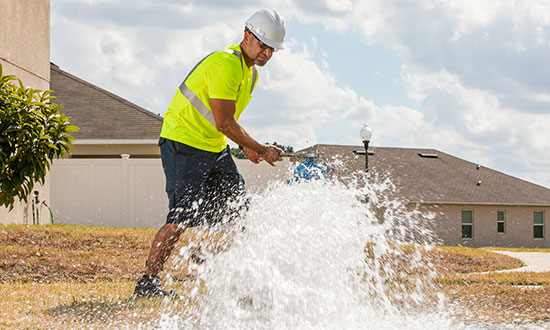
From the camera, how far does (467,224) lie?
25453 millimetres

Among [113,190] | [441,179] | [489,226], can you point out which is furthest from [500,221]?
[113,190]

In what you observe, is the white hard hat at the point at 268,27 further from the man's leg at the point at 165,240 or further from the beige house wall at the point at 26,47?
the beige house wall at the point at 26,47

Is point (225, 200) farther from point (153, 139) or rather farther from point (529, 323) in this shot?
point (153, 139)

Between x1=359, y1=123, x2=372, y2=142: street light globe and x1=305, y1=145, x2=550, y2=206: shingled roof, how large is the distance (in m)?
8.57

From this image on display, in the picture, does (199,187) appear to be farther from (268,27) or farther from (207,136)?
(268,27)

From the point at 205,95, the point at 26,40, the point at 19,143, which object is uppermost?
the point at 26,40

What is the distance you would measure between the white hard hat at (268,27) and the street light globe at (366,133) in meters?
11.3

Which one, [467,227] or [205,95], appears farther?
[467,227]

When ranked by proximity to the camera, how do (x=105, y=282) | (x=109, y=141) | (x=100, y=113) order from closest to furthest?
(x=105, y=282), (x=109, y=141), (x=100, y=113)

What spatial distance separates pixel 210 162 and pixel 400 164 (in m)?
24.1

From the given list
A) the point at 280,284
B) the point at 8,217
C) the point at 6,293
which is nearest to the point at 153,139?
the point at 8,217

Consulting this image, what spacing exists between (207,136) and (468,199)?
2239 centimetres

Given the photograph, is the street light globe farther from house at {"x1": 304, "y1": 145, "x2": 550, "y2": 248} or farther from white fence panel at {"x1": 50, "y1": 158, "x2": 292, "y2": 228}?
house at {"x1": 304, "y1": 145, "x2": 550, "y2": 248}

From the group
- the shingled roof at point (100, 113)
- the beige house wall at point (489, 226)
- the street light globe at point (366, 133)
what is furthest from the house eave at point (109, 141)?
the beige house wall at point (489, 226)
